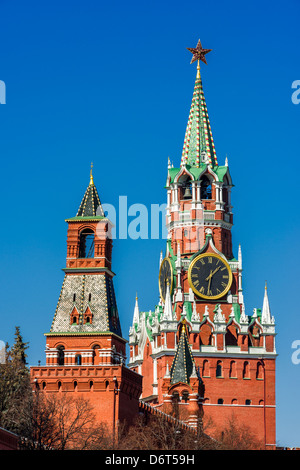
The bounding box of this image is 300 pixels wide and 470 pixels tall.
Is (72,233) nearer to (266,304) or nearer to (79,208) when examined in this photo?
(79,208)

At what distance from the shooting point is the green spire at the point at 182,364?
420 ft

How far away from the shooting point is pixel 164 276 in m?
143

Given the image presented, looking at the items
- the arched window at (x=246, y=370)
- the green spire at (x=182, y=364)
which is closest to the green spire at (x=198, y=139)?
the arched window at (x=246, y=370)

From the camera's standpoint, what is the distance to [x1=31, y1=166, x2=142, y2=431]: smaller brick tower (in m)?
98.6

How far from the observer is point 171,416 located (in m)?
115

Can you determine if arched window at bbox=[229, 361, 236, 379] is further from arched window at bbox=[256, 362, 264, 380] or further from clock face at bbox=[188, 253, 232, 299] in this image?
clock face at bbox=[188, 253, 232, 299]

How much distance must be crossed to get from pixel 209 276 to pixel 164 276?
17.1ft

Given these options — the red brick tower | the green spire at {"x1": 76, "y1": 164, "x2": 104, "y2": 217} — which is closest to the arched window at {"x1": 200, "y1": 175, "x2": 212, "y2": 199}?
the red brick tower

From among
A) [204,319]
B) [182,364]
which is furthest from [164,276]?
[182,364]

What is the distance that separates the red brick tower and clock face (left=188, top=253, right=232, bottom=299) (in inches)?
3.7

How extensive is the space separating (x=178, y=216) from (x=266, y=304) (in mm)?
12222
